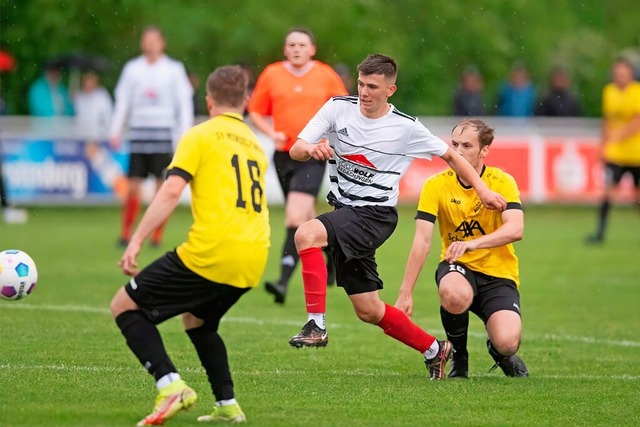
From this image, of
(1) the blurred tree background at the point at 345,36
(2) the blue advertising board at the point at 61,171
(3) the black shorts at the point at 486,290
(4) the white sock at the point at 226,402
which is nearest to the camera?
(4) the white sock at the point at 226,402

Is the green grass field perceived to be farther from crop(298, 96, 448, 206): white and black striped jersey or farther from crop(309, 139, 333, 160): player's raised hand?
crop(309, 139, 333, 160): player's raised hand

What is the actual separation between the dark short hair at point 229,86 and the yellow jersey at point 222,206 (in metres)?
0.16

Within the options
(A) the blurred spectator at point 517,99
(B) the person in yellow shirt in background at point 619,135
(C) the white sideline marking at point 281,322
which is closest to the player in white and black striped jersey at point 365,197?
(C) the white sideline marking at point 281,322

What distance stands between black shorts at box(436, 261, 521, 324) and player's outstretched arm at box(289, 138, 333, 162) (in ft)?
3.86

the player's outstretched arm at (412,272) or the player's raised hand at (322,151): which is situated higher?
the player's raised hand at (322,151)

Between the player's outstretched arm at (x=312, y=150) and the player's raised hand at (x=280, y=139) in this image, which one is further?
the player's raised hand at (x=280, y=139)

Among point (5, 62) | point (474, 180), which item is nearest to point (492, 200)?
point (474, 180)

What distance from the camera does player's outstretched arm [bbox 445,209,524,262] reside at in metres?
7.54

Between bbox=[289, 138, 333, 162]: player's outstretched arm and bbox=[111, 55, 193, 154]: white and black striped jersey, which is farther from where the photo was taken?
bbox=[111, 55, 193, 154]: white and black striped jersey

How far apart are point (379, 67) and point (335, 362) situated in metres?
2.14

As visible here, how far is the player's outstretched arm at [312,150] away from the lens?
734cm

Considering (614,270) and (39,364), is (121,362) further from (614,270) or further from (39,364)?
(614,270)

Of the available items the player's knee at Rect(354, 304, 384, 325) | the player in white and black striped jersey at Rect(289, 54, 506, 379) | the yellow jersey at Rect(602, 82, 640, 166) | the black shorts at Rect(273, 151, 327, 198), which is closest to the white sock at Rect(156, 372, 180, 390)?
the player in white and black striped jersey at Rect(289, 54, 506, 379)

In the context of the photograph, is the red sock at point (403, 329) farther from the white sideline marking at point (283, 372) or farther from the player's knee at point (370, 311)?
the white sideline marking at point (283, 372)
